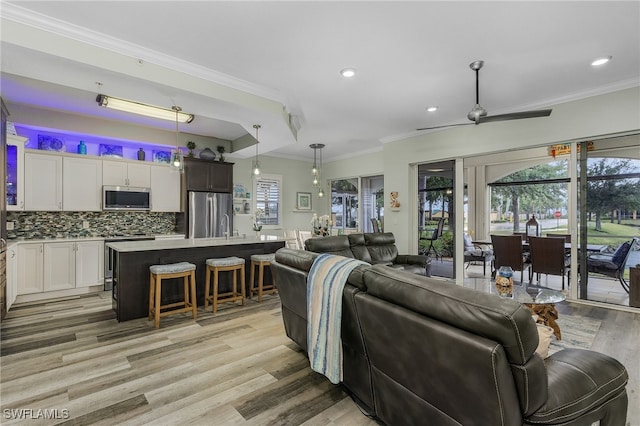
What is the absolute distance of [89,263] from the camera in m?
4.80

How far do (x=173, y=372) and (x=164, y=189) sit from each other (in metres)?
4.15

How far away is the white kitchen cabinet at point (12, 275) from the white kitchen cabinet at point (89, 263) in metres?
0.69

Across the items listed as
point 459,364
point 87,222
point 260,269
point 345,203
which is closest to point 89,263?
point 87,222

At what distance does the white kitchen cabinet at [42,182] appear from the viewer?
14.5 ft

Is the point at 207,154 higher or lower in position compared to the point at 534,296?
higher

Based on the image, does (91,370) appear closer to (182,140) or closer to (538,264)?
(182,140)

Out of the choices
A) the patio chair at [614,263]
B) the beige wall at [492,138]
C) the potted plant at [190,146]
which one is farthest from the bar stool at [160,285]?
the patio chair at [614,263]

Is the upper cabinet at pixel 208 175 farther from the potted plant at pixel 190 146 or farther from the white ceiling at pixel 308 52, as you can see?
the white ceiling at pixel 308 52

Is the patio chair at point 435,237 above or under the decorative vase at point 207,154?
under

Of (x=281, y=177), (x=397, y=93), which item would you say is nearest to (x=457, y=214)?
(x=397, y=93)

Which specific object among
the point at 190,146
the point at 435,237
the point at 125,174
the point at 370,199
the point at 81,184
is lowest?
the point at 435,237

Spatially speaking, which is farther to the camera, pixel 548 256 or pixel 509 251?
pixel 509 251

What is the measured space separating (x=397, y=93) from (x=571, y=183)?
296 cm

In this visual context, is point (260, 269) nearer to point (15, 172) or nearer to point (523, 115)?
point (15, 172)
